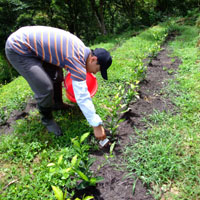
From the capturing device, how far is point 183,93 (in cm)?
284

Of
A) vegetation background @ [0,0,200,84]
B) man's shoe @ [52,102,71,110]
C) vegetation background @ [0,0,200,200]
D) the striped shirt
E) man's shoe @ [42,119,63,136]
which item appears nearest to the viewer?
vegetation background @ [0,0,200,200]

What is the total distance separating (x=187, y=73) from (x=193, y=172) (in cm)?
251

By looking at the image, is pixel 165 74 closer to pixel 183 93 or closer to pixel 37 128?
pixel 183 93

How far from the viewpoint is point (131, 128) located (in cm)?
224

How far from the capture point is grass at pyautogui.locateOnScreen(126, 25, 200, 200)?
1.52 m

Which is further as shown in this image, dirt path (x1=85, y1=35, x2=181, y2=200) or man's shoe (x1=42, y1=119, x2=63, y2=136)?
man's shoe (x1=42, y1=119, x2=63, y2=136)

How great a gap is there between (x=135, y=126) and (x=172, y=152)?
603 millimetres

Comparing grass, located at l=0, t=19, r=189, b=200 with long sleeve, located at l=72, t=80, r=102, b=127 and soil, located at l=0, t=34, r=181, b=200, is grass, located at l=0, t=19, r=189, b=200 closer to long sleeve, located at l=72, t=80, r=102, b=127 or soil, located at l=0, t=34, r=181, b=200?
soil, located at l=0, t=34, r=181, b=200

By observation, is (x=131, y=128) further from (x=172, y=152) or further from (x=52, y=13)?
(x=52, y=13)

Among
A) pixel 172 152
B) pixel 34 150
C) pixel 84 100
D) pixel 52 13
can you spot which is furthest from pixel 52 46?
pixel 52 13

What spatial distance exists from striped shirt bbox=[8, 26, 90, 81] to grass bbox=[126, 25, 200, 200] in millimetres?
1136

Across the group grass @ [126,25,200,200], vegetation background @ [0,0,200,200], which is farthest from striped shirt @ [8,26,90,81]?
grass @ [126,25,200,200]

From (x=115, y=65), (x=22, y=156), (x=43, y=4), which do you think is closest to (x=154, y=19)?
(x=43, y=4)

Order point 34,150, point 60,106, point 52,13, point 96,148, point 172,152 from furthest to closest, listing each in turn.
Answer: point 52,13, point 60,106, point 34,150, point 96,148, point 172,152
